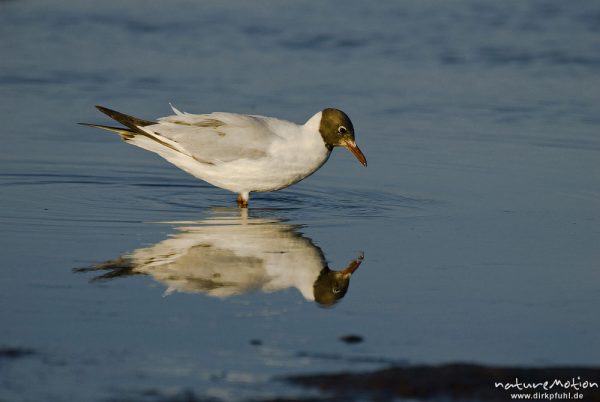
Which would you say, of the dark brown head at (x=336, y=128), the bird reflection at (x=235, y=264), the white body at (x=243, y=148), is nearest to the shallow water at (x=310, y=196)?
the bird reflection at (x=235, y=264)

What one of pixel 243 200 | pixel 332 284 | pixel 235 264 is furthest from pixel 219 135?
pixel 332 284

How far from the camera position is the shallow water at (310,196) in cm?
592

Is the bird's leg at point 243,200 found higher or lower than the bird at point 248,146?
lower

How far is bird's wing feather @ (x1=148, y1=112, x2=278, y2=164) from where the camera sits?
31.0 feet

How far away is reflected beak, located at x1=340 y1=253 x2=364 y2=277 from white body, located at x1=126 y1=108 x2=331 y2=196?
1.92 meters

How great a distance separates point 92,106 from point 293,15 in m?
5.69

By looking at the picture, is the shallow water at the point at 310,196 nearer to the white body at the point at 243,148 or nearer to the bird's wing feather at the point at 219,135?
the white body at the point at 243,148

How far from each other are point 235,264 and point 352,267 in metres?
0.75

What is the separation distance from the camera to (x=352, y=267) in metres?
7.50

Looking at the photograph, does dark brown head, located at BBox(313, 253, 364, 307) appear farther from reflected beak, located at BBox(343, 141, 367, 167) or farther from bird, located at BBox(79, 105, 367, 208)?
reflected beak, located at BBox(343, 141, 367, 167)

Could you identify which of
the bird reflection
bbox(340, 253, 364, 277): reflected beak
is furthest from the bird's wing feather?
bbox(340, 253, 364, 277): reflected beak

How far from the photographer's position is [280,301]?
6.69 metres

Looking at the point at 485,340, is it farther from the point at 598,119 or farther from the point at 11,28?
the point at 11,28

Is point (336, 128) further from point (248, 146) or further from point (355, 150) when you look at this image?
point (248, 146)
